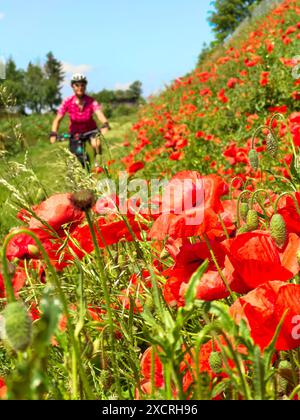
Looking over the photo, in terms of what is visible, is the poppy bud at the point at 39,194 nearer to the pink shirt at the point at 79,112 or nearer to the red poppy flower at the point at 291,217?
the red poppy flower at the point at 291,217

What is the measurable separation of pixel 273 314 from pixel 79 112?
6.25m

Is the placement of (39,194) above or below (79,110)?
below

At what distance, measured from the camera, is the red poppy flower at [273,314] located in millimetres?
705

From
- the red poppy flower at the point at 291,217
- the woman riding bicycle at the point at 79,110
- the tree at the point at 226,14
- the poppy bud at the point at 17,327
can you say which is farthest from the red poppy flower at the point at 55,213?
the tree at the point at 226,14

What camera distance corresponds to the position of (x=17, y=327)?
47cm

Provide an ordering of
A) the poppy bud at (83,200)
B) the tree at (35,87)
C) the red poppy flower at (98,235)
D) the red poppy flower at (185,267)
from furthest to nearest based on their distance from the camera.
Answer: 1. the tree at (35,87)
2. the red poppy flower at (98,235)
3. the red poppy flower at (185,267)
4. the poppy bud at (83,200)

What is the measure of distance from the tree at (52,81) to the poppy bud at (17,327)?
67203 mm

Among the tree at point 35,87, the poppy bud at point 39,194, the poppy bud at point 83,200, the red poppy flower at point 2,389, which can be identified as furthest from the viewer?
the tree at point 35,87

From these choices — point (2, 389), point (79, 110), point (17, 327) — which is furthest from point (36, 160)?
point (17, 327)

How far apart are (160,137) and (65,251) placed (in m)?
7.18

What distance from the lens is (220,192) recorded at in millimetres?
995

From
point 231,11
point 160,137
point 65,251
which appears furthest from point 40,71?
point 65,251

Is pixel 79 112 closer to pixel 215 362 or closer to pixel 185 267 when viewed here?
pixel 185 267

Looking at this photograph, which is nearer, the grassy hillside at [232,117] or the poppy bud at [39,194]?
the poppy bud at [39,194]
